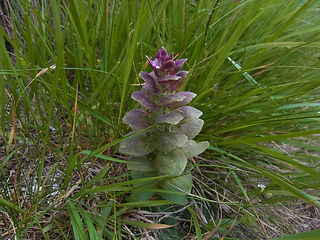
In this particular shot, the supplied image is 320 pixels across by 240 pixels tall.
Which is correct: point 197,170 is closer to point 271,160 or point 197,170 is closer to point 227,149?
point 227,149

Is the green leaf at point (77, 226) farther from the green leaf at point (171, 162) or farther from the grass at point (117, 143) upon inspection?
the green leaf at point (171, 162)

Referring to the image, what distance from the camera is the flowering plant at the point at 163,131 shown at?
95cm

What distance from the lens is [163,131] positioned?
102 cm

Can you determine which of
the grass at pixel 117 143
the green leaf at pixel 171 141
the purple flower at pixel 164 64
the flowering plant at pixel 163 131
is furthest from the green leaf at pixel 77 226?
the purple flower at pixel 164 64

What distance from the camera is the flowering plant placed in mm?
946

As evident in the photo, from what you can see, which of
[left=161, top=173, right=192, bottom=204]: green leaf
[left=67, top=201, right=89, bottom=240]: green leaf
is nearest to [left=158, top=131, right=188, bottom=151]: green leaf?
[left=161, top=173, right=192, bottom=204]: green leaf

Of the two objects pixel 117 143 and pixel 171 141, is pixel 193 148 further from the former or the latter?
pixel 117 143

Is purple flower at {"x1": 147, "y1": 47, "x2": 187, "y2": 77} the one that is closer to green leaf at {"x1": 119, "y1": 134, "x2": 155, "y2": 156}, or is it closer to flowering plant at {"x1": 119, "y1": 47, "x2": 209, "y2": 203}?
flowering plant at {"x1": 119, "y1": 47, "x2": 209, "y2": 203}

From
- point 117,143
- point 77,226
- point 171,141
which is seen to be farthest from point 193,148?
point 77,226

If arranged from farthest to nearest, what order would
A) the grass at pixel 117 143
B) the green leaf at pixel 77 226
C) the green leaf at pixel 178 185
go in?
the green leaf at pixel 178 185
the grass at pixel 117 143
the green leaf at pixel 77 226

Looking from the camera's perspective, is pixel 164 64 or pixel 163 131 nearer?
pixel 164 64

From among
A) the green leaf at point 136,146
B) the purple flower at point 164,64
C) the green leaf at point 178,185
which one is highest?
the purple flower at point 164,64

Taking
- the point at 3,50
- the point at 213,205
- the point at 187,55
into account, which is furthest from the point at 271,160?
the point at 3,50

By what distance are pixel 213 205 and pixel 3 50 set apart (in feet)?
2.94
